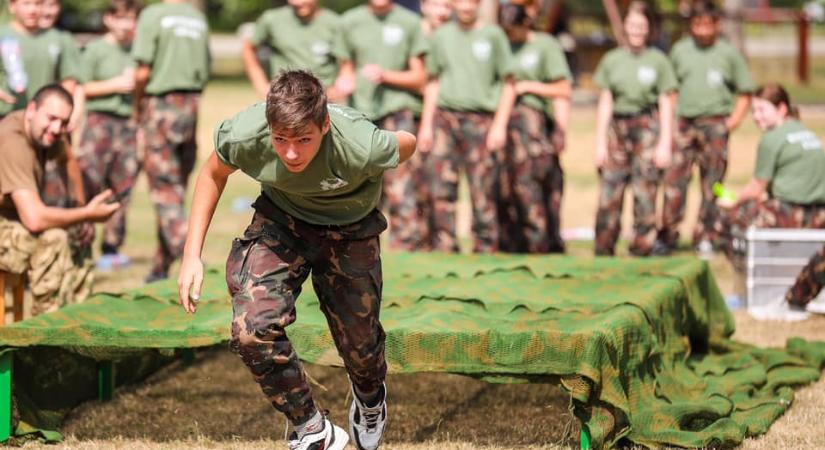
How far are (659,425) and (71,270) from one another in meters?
3.53

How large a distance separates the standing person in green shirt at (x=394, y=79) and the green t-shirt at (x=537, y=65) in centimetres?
81

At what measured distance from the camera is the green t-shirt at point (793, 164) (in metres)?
9.44

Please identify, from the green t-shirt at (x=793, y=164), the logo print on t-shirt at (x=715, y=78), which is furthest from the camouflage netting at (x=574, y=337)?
the logo print on t-shirt at (x=715, y=78)

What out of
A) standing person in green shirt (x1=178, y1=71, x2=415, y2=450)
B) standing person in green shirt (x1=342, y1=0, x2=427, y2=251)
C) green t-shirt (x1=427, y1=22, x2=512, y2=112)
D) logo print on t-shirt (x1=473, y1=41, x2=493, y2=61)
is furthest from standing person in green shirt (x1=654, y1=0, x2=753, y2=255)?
standing person in green shirt (x1=178, y1=71, x2=415, y2=450)

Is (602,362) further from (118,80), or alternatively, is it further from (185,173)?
(118,80)

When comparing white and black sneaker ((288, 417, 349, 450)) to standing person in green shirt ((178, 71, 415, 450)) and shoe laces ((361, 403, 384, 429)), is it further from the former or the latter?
shoe laces ((361, 403, 384, 429))

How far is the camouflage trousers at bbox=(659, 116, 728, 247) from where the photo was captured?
12.0m

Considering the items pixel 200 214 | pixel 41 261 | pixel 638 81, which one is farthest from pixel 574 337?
pixel 638 81

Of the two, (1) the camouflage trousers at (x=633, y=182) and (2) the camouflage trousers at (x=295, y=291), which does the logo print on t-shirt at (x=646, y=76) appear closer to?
(1) the camouflage trousers at (x=633, y=182)

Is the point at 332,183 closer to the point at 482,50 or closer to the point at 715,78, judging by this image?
the point at 482,50

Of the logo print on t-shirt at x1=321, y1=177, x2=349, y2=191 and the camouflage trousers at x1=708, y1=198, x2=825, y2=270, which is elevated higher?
the logo print on t-shirt at x1=321, y1=177, x2=349, y2=191

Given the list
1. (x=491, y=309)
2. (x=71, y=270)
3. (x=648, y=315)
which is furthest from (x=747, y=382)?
Result: (x=71, y=270)

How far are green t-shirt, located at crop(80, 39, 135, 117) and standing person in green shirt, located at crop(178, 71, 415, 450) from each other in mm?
6160

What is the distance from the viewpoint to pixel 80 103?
10461mm
